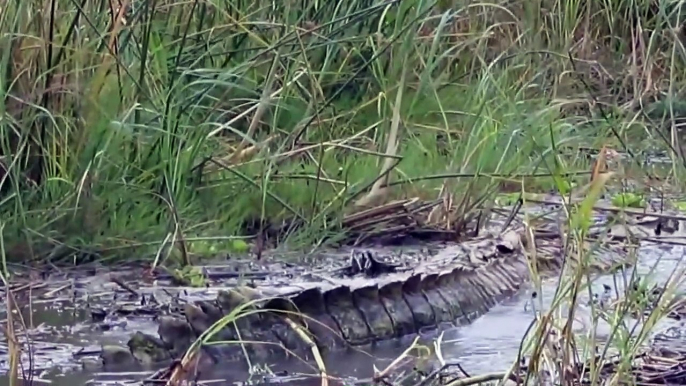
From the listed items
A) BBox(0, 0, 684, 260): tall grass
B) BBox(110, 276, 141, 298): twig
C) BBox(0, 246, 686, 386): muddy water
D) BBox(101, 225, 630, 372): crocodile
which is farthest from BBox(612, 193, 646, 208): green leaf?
BBox(110, 276, 141, 298): twig

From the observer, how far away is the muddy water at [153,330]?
10.5 ft

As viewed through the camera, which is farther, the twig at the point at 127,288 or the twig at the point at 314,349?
the twig at the point at 127,288

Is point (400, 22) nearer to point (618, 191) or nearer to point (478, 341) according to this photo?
point (618, 191)

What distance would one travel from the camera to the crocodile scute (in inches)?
128

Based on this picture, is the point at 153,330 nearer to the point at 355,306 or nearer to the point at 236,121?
the point at 355,306

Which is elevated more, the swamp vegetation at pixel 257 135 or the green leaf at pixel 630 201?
the swamp vegetation at pixel 257 135

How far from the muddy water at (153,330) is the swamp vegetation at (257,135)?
167 mm

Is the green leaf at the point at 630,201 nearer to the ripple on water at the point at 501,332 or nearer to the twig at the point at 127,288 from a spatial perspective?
the ripple on water at the point at 501,332

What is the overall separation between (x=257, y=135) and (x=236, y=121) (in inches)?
8.1

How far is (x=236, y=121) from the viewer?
5035 millimetres

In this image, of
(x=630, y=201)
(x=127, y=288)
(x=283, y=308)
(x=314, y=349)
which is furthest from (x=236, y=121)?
(x=314, y=349)

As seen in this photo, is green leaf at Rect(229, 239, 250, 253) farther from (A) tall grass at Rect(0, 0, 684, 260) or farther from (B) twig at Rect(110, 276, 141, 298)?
(B) twig at Rect(110, 276, 141, 298)

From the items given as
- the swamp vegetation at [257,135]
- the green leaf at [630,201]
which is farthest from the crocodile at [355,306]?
the green leaf at [630,201]

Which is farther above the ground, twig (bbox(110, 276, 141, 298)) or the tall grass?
the tall grass
